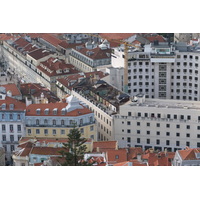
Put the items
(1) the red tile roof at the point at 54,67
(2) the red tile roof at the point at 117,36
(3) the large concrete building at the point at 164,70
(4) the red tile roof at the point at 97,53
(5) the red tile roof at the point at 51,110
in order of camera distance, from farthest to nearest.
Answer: (2) the red tile roof at the point at 117,36, (4) the red tile roof at the point at 97,53, (1) the red tile roof at the point at 54,67, (3) the large concrete building at the point at 164,70, (5) the red tile roof at the point at 51,110

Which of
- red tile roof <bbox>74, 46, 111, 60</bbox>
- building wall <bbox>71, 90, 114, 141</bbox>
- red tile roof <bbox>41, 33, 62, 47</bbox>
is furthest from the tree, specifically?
red tile roof <bbox>41, 33, 62, 47</bbox>

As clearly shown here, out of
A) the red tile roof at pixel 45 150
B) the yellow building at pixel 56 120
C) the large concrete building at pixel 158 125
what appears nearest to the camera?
the red tile roof at pixel 45 150

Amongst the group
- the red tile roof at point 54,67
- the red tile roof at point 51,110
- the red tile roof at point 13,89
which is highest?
the red tile roof at point 54,67

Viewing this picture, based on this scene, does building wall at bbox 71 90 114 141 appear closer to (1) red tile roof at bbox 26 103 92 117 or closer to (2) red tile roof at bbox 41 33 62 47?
(1) red tile roof at bbox 26 103 92 117

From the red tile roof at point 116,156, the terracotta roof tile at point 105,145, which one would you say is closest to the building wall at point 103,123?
the terracotta roof tile at point 105,145

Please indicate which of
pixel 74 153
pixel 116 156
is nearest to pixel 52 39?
pixel 116 156

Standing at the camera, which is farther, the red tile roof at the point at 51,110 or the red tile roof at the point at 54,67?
the red tile roof at the point at 54,67

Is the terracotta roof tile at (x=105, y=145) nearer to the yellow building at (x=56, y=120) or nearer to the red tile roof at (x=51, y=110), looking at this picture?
the yellow building at (x=56, y=120)

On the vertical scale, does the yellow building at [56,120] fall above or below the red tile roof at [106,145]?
above

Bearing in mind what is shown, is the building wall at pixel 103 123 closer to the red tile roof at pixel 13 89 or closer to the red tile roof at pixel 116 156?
the red tile roof at pixel 13 89

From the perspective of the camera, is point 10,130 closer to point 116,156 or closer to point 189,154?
point 116,156
